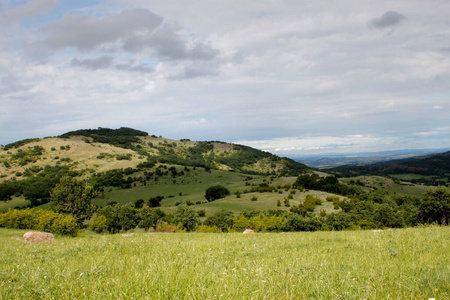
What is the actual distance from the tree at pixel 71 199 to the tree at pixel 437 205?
2336 inches

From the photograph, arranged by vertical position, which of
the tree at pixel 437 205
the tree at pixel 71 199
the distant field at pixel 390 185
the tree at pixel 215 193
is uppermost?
the tree at pixel 71 199

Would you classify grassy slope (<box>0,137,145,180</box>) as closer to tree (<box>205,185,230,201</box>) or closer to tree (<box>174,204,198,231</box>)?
tree (<box>205,185,230,201</box>)

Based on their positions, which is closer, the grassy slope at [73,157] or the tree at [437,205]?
the tree at [437,205]

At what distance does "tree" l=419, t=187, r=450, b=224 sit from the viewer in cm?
3881

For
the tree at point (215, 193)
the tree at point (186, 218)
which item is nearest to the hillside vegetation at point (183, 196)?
the tree at point (186, 218)

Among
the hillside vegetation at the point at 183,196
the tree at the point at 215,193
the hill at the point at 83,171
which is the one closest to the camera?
the hillside vegetation at the point at 183,196

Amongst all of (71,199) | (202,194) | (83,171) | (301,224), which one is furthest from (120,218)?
(83,171)

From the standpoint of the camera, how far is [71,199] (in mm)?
44875

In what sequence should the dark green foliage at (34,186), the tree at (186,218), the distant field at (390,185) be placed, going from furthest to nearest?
the dark green foliage at (34,186) → the distant field at (390,185) → the tree at (186,218)

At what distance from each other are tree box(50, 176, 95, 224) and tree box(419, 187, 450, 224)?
59.3m

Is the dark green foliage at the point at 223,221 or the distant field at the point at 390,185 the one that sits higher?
the dark green foliage at the point at 223,221

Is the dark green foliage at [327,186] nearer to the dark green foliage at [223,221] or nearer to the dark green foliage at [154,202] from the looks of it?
the dark green foliage at [223,221]

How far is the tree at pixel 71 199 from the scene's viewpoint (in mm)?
44250

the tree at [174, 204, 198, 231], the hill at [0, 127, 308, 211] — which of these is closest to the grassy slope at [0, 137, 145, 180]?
the hill at [0, 127, 308, 211]
